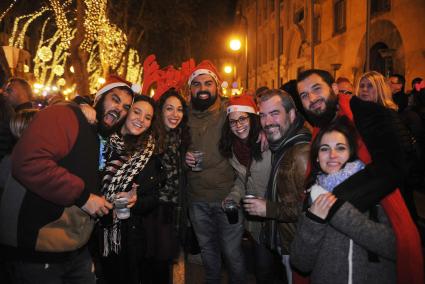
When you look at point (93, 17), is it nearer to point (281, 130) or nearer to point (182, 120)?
point (182, 120)

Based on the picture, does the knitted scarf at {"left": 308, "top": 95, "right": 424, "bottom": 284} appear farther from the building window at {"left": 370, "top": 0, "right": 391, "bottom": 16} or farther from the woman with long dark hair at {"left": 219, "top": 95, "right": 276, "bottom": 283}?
the building window at {"left": 370, "top": 0, "right": 391, "bottom": 16}

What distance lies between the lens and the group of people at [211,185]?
8.02 ft

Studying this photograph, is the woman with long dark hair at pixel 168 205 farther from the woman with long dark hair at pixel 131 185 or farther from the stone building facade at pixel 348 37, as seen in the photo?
the stone building facade at pixel 348 37

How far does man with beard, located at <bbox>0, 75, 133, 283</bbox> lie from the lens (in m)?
2.50

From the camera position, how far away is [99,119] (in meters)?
3.62

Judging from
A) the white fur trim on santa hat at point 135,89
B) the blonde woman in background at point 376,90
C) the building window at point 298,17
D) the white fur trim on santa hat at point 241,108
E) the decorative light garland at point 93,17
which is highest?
the building window at point 298,17

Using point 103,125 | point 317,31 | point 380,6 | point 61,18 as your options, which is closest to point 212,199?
point 103,125

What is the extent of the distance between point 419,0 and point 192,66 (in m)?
10.4

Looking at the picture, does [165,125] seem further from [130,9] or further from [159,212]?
[130,9]

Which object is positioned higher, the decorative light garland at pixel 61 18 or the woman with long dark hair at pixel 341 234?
the decorative light garland at pixel 61 18

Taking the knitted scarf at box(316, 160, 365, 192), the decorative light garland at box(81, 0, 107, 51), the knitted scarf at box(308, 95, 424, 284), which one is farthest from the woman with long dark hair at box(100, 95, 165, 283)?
the decorative light garland at box(81, 0, 107, 51)

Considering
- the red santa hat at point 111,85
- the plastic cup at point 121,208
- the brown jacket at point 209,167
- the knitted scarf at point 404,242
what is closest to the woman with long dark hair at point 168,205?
the brown jacket at point 209,167

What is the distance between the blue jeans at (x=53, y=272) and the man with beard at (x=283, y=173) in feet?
4.37

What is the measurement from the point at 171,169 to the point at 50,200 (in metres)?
1.72
